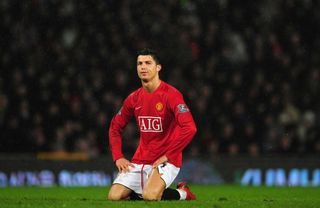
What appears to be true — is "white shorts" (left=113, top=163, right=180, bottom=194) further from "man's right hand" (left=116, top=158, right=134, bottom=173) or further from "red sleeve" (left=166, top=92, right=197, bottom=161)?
"red sleeve" (left=166, top=92, right=197, bottom=161)

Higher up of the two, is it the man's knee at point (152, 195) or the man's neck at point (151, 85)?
the man's neck at point (151, 85)

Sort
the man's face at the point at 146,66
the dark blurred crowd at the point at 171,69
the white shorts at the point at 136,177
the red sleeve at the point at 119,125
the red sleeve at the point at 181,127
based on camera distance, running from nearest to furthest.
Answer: the red sleeve at the point at 181,127 → the man's face at the point at 146,66 → the white shorts at the point at 136,177 → the red sleeve at the point at 119,125 → the dark blurred crowd at the point at 171,69

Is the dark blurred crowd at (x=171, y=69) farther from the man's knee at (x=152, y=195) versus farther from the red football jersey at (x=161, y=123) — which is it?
the man's knee at (x=152, y=195)

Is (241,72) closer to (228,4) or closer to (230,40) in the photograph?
(230,40)

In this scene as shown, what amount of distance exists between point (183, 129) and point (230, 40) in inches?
435

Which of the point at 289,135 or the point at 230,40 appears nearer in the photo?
the point at 289,135

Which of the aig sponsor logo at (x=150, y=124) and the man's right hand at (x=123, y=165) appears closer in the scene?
the aig sponsor logo at (x=150, y=124)

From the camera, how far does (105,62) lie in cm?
2045

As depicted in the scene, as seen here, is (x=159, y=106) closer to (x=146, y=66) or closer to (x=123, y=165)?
(x=146, y=66)

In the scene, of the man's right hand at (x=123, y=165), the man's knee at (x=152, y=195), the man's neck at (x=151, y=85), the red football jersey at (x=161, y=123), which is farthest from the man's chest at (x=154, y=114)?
→ the man's knee at (x=152, y=195)

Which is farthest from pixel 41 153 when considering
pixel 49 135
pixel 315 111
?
pixel 315 111

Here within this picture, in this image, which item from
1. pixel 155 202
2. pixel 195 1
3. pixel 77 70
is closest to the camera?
pixel 155 202

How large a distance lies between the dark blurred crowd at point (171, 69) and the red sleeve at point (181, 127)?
Result: 8.68 meters

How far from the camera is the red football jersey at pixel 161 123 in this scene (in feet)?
33.1
